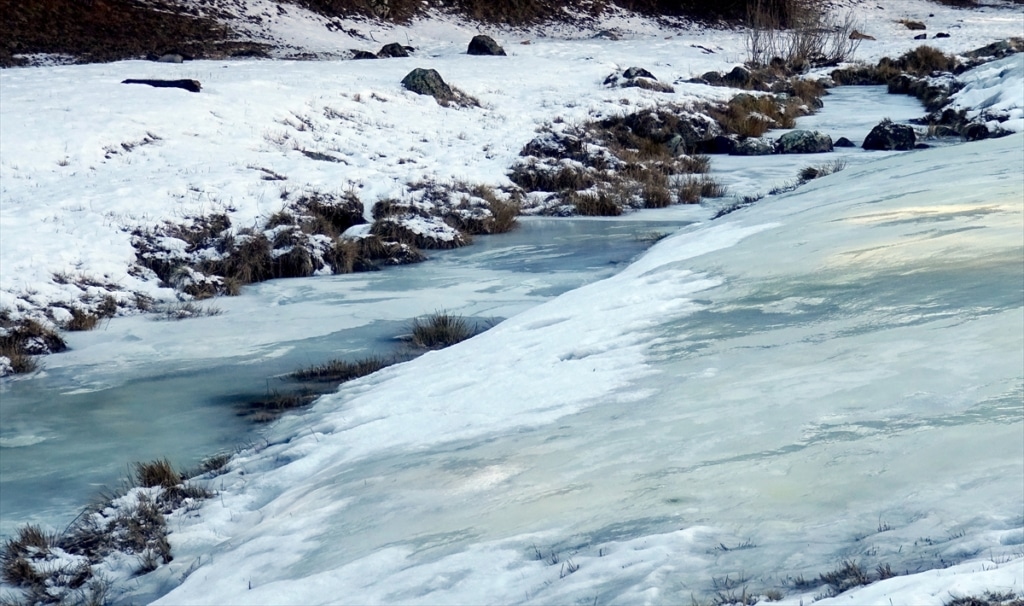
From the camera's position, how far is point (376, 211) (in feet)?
41.4

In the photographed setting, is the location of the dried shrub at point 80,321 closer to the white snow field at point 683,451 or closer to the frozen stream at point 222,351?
the frozen stream at point 222,351

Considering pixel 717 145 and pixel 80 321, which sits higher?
pixel 717 145

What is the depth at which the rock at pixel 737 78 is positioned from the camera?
23.9 m

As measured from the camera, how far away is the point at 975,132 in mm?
16312

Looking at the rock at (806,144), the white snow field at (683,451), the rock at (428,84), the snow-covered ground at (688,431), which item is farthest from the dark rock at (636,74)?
the white snow field at (683,451)

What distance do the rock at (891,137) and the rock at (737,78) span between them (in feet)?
23.3

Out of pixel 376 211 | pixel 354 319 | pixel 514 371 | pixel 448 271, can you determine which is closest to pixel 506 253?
pixel 448 271

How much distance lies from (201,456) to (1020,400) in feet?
13.5

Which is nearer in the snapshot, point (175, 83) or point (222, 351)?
point (222, 351)

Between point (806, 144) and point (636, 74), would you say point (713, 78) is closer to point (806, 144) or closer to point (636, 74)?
point (636, 74)

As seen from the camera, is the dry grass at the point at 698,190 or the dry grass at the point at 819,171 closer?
the dry grass at the point at 819,171

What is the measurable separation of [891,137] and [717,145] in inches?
110

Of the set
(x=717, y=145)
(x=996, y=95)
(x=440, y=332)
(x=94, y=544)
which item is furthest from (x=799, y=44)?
(x=94, y=544)

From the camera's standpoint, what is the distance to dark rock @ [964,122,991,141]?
16.1m
